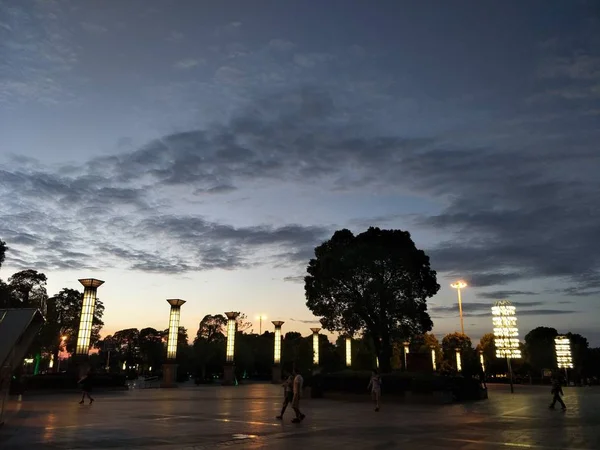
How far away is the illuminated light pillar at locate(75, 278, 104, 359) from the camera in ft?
109

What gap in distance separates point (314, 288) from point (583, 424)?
29055 mm

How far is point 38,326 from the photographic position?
45.4 feet

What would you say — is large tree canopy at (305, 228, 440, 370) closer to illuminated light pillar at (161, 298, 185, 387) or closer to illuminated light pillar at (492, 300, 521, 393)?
illuminated light pillar at (492, 300, 521, 393)

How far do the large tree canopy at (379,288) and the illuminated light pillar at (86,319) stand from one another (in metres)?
18.3

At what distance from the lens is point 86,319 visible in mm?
33781

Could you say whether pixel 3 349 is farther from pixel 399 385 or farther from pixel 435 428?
→ pixel 399 385

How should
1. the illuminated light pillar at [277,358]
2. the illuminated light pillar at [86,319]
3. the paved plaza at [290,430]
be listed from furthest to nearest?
the illuminated light pillar at [277,358]
the illuminated light pillar at [86,319]
the paved plaza at [290,430]

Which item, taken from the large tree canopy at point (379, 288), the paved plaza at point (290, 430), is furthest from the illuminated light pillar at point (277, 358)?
the paved plaza at point (290, 430)

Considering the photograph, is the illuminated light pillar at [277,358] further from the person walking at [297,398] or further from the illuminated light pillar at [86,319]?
the person walking at [297,398]

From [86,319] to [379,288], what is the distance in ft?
73.1

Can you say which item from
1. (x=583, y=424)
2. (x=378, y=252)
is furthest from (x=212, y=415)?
(x=378, y=252)

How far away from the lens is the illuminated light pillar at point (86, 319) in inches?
1307

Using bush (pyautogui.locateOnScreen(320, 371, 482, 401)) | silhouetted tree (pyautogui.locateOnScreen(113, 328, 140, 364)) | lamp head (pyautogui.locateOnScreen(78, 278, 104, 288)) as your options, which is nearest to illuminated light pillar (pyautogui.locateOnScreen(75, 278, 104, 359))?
lamp head (pyautogui.locateOnScreen(78, 278, 104, 288))

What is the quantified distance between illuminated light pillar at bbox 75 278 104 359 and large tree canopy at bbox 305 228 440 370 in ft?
60.1
